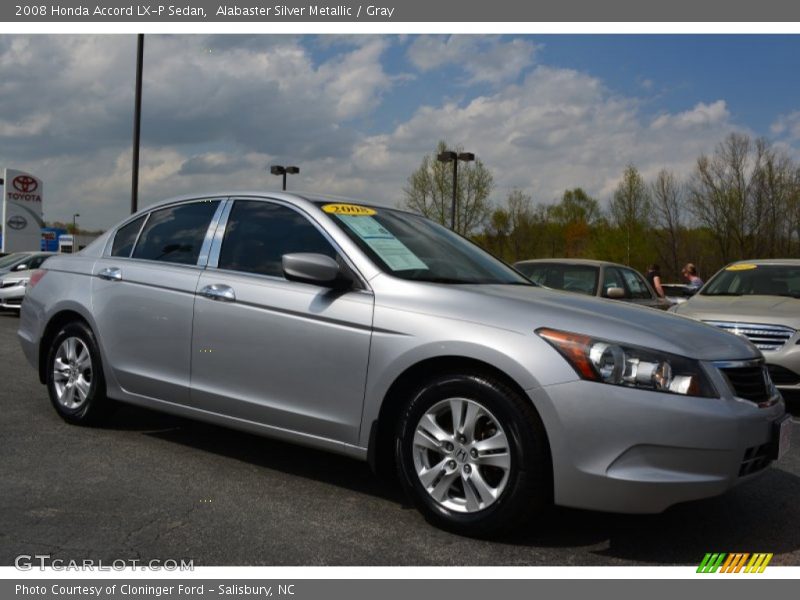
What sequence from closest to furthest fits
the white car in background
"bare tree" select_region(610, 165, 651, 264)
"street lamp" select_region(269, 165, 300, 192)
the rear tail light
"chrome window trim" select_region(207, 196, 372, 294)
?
"chrome window trim" select_region(207, 196, 372, 294)
the rear tail light
the white car in background
"street lamp" select_region(269, 165, 300, 192)
"bare tree" select_region(610, 165, 651, 264)

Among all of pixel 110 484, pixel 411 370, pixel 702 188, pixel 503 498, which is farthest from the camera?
pixel 702 188

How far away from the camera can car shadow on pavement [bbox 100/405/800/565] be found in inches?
134

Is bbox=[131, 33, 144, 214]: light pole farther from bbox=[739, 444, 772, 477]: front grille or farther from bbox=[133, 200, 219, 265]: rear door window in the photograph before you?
bbox=[739, 444, 772, 477]: front grille

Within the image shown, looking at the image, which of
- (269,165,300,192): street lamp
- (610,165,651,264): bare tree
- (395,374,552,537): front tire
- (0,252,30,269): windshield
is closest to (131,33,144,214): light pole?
(0,252,30,269): windshield

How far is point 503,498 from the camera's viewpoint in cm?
331

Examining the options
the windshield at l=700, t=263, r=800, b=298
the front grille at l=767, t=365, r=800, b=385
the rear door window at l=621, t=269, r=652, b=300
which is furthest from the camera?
the rear door window at l=621, t=269, r=652, b=300

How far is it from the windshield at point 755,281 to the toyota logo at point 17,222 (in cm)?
3337

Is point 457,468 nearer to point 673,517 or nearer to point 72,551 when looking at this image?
point 673,517

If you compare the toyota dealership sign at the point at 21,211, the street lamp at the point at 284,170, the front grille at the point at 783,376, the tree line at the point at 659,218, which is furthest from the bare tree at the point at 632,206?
the front grille at the point at 783,376

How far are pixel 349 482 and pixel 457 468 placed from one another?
1018 mm

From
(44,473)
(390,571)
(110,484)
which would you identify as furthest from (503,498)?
(44,473)

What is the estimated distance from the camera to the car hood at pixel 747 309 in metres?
7.24

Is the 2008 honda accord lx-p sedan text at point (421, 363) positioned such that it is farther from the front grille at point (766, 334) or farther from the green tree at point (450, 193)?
the green tree at point (450, 193)

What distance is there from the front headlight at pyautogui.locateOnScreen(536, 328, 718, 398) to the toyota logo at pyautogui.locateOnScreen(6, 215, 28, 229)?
120ft
